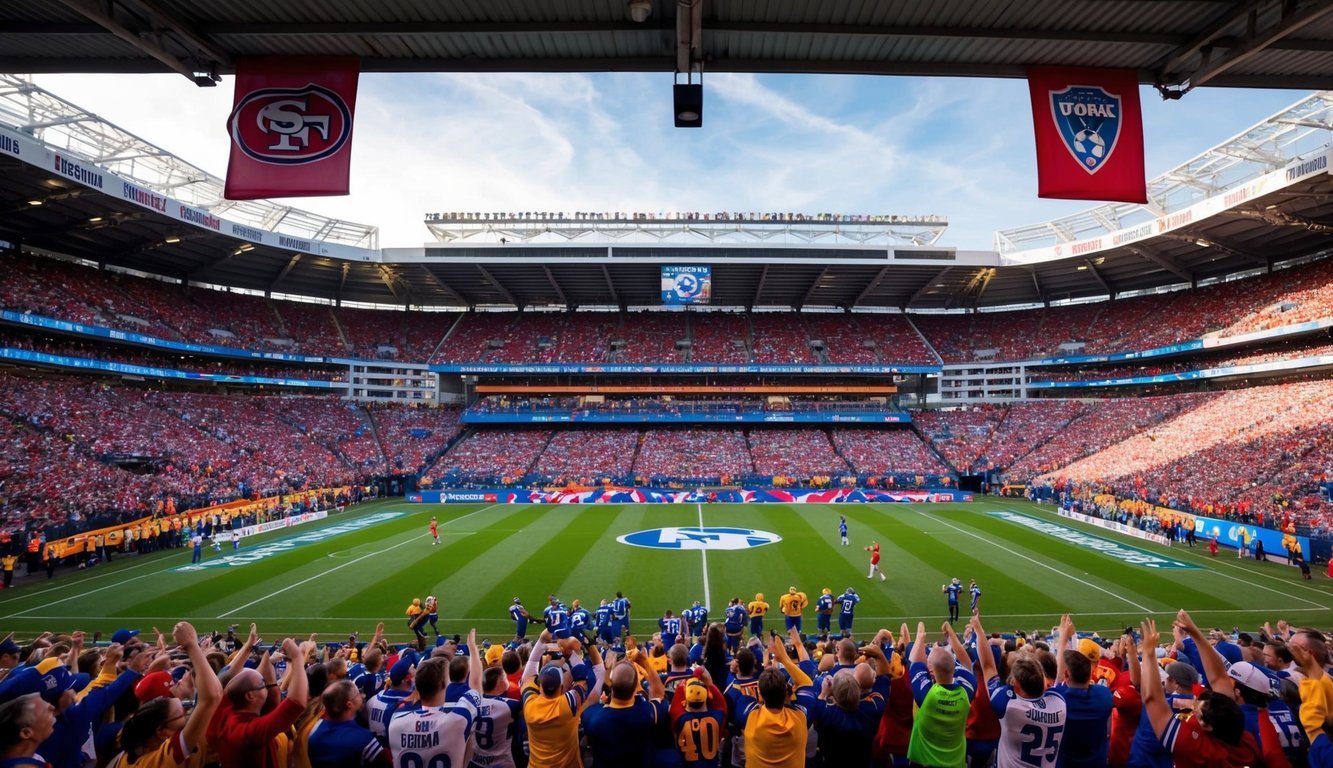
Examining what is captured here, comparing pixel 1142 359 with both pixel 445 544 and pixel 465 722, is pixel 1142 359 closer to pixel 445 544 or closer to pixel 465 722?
pixel 445 544

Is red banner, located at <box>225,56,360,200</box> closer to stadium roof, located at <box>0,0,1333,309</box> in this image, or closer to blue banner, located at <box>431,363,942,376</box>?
stadium roof, located at <box>0,0,1333,309</box>

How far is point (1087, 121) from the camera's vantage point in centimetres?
745

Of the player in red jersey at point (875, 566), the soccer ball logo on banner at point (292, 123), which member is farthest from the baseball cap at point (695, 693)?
the player in red jersey at point (875, 566)

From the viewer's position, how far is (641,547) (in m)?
24.6

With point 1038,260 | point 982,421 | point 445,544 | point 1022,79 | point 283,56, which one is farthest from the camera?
point 982,421

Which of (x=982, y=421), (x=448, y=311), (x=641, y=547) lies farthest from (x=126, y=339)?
(x=982, y=421)

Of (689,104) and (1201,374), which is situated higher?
(1201,374)

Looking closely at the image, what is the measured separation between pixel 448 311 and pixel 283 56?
→ 170ft

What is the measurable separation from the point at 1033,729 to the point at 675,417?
44777mm

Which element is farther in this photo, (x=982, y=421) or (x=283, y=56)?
(x=982, y=421)

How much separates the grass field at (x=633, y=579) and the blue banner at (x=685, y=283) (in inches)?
848

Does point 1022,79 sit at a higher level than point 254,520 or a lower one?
higher

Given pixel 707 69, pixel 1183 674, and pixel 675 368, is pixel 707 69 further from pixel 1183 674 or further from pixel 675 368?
pixel 675 368

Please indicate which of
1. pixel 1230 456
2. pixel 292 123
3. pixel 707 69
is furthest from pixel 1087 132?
pixel 1230 456
